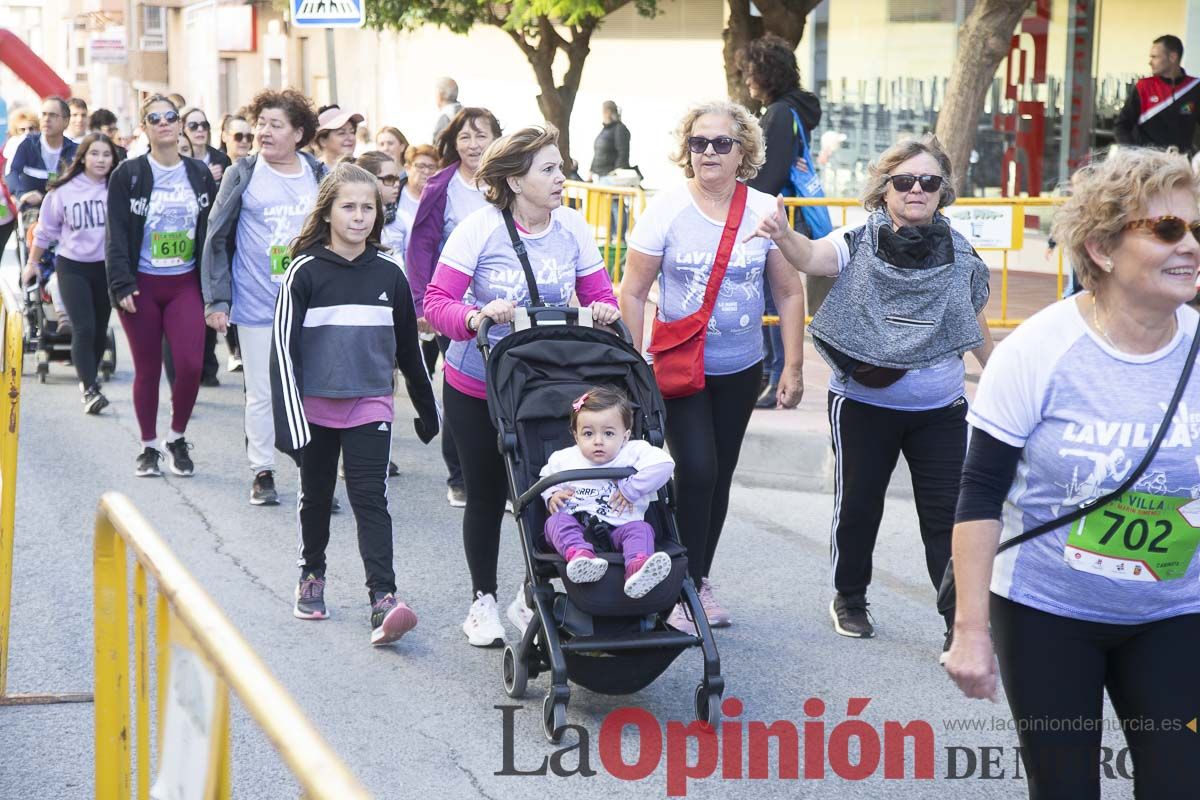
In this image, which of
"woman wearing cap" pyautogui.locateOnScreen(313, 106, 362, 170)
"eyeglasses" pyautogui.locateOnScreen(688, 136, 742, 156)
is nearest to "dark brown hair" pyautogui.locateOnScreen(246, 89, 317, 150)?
"woman wearing cap" pyautogui.locateOnScreen(313, 106, 362, 170)

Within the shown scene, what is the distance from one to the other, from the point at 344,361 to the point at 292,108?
245 centimetres

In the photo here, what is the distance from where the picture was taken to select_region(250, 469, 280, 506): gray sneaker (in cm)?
825

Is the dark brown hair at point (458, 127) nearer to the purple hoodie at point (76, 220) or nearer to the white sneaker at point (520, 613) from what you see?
the white sneaker at point (520, 613)

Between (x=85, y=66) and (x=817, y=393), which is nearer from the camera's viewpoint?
(x=817, y=393)

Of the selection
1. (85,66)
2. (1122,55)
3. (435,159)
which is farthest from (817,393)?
(85,66)

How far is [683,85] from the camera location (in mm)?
29891

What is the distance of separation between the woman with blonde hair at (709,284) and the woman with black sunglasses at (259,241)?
9.09 feet

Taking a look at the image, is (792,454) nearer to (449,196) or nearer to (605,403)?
(449,196)

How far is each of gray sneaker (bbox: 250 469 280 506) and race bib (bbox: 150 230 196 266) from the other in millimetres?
1335

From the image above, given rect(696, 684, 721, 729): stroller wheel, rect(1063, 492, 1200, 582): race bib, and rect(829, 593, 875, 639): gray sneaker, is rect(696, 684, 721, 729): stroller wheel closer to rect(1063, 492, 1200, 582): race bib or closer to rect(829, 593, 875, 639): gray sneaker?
rect(829, 593, 875, 639): gray sneaker

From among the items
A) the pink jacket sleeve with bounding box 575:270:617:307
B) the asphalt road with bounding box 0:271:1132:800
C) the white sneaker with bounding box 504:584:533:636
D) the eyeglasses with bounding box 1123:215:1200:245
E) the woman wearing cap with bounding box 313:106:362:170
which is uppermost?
the woman wearing cap with bounding box 313:106:362:170

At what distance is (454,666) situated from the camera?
5.75 metres

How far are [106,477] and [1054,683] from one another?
6631mm

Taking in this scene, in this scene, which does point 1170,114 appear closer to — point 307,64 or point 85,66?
point 307,64
